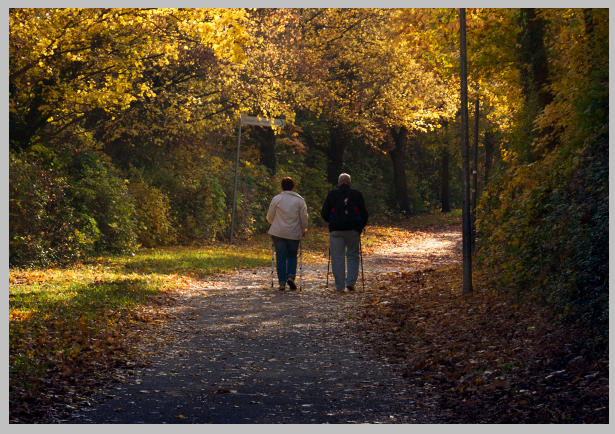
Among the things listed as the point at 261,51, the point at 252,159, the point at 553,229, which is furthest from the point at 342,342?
the point at 252,159

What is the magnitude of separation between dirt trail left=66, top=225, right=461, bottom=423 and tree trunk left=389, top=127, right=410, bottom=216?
Result: 27.0 metres

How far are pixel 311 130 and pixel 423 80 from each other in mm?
6119

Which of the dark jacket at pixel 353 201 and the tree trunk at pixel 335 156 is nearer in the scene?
the dark jacket at pixel 353 201

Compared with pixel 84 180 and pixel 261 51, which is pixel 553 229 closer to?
pixel 84 180

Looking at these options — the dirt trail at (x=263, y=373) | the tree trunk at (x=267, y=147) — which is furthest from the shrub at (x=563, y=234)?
the tree trunk at (x=267, y=147)

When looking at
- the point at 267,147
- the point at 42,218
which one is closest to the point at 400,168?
the point at 267,147

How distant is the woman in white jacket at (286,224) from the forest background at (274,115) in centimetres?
327

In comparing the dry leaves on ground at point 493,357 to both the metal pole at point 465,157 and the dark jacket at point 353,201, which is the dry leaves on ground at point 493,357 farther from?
the dark jacket at point 353,201

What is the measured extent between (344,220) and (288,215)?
1.13 metres

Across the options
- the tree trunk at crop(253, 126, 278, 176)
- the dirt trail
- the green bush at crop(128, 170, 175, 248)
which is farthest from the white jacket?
the tree trunk at crop(253, 126, 278, 176)

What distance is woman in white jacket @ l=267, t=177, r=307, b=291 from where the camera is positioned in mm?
13000

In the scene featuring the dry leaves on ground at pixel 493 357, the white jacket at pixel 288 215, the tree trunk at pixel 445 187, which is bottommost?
the dry leaves on ground at pixel 493 357

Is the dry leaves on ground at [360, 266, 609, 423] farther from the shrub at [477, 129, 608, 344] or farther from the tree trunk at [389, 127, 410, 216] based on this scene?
the tree trunk at [389, 127, 410, 216]

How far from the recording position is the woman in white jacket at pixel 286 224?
13.0 meters
